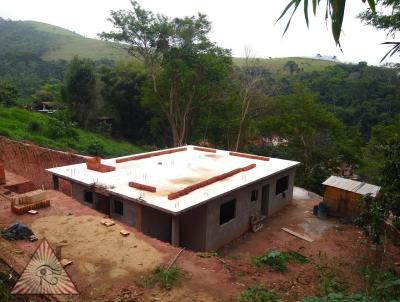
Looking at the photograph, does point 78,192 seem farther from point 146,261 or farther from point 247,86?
point 247,86

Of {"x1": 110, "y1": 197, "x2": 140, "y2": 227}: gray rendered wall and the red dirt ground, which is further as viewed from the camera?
{"x1": 110, "y1": 197, "x2": 140, "y2": 227}: gray rendered wall

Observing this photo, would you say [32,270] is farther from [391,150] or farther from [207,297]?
[391,150]

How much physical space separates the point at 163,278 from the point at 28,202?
558cm

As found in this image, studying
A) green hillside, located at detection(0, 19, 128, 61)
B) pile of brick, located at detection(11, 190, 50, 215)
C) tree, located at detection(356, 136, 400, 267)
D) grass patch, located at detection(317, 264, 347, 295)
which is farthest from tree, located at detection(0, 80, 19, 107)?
green hillside, located at detection(0, 19, 128, 61)

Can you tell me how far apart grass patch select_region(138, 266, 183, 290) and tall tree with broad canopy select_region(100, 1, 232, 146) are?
60.7ft

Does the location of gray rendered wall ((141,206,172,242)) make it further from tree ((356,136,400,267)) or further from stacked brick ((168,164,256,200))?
tree ((356,136,400,267))

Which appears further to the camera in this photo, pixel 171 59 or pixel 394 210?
pixel 171 59

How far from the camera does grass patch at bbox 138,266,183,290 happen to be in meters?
6.62

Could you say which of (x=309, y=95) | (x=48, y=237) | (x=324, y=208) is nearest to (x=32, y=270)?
(x=48, y=237)

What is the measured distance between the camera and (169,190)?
1159 cm

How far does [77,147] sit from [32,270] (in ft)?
64.7

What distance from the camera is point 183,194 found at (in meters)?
11.0

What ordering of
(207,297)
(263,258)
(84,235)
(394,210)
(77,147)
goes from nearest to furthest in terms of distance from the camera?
(207,297), (394,210), (84,235), (263,258), (77,147)

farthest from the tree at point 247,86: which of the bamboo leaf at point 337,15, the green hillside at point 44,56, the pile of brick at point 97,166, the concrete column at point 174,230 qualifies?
the bamboo leaf at point 337,15
